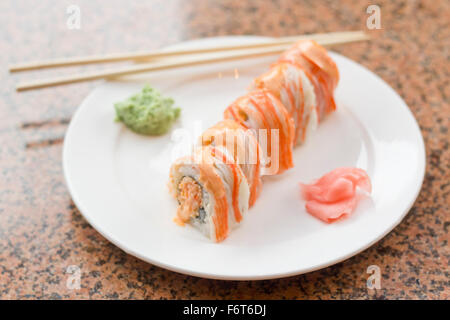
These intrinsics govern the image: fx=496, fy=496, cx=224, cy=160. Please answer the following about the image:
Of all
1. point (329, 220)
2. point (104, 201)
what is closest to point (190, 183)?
point (104, 201)

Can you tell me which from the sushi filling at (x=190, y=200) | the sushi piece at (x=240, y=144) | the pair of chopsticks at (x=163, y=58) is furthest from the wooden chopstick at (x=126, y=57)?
the sushi filling at (x=190, y=200)

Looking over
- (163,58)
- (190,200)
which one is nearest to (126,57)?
(163,58)

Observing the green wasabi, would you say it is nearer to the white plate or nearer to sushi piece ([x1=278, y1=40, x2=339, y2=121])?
the white plate

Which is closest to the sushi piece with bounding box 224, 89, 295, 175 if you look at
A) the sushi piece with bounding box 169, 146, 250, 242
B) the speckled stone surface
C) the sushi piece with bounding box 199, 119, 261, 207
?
the sushi piece with bounding box 199, 119, 261, 207

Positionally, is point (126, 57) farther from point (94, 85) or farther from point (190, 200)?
point (190, 200)
